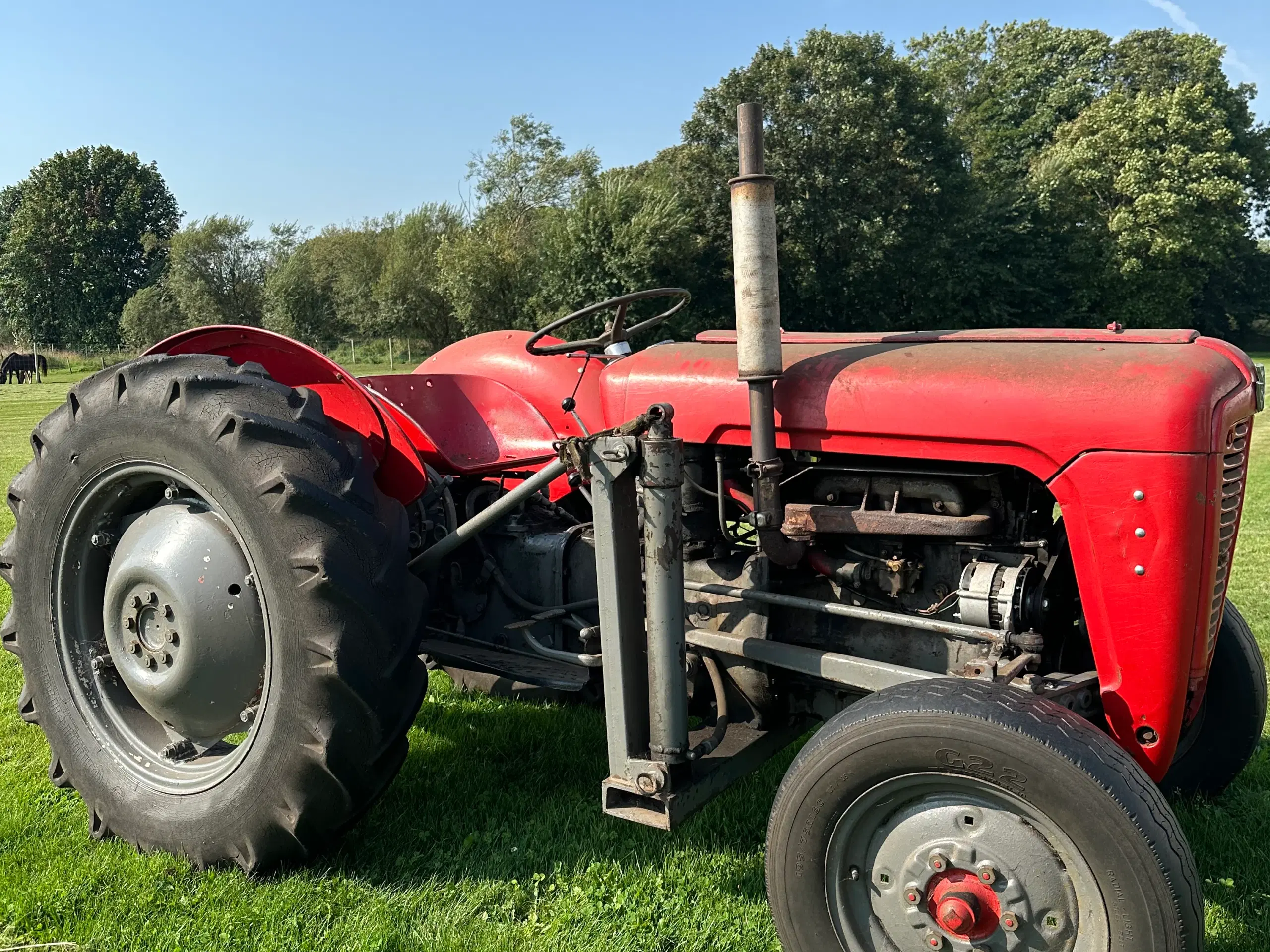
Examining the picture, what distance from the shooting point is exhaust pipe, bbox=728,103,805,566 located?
2.27m

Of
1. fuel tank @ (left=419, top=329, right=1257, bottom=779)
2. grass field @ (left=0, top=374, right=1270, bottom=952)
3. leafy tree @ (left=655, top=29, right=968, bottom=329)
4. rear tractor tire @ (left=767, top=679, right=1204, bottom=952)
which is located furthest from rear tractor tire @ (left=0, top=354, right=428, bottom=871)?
leafy tree @ (left=655, top=29, right=968, bottom=329)

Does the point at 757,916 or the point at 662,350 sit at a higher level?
the point at 662,350

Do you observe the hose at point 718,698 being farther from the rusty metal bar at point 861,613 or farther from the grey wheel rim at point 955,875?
the grey wheel rim at point 955,875

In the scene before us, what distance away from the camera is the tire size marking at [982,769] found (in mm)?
1922

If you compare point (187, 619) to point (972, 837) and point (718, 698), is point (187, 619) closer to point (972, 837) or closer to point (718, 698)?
point (718, 698)

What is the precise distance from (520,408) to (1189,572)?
223 cm

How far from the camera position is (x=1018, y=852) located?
1986 millimetres

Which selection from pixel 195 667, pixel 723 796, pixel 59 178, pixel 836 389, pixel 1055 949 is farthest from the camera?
pixel 59 178

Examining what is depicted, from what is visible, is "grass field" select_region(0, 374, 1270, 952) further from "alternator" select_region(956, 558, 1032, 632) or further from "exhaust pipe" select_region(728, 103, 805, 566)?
"exhaust pipe" select_region(728, 103, 805, 566)

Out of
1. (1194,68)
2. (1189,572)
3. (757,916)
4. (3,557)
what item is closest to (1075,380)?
(1189,572)

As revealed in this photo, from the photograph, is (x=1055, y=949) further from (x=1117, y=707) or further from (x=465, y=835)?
(x=465, y=835)

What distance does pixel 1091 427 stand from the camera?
2113 millimetres

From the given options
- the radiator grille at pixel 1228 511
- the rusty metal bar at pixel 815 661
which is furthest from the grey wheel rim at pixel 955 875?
the radiator grille at pixel 1228 511

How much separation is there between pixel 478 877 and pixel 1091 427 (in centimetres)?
201
